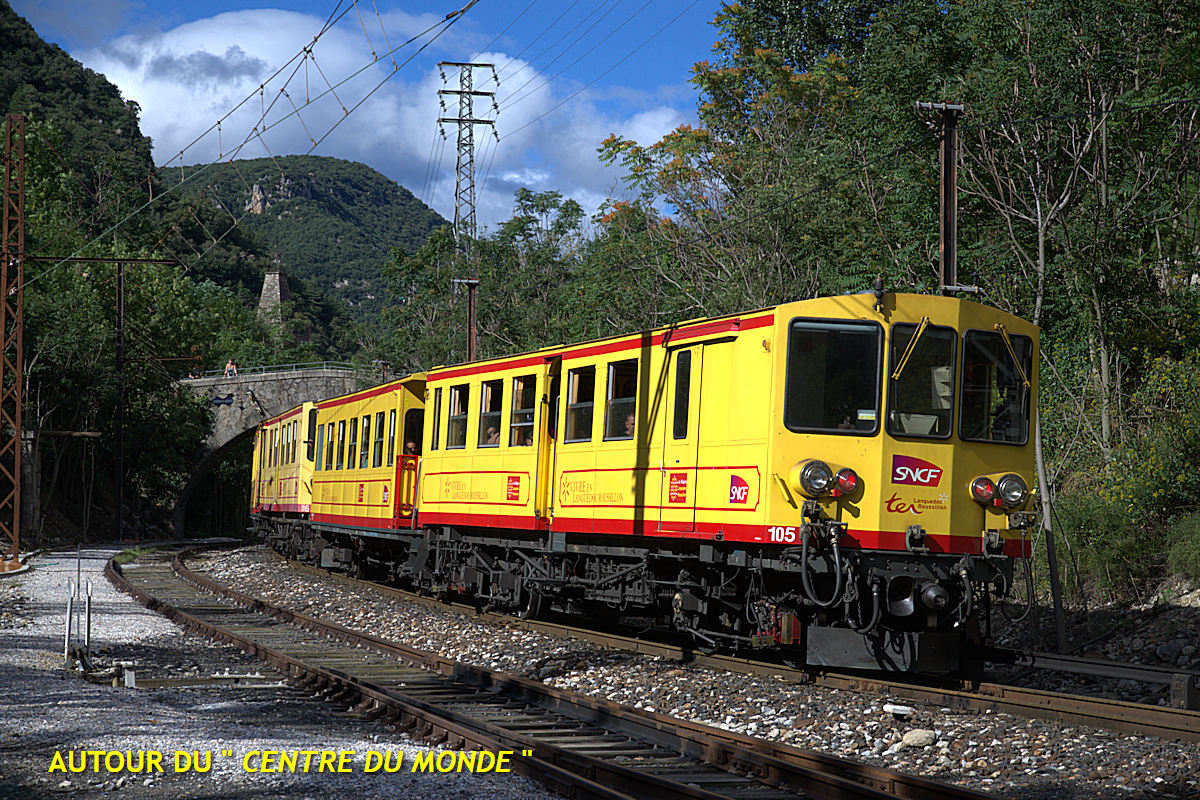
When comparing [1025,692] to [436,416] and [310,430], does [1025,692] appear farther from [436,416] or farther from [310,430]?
[310,430]

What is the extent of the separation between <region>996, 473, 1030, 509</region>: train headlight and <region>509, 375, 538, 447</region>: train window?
6.10 m

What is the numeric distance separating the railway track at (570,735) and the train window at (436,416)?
4385mm

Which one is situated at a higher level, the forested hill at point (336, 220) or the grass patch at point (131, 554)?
the forested hill at point (336, 220)

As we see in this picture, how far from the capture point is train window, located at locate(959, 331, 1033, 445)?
10.2 metres

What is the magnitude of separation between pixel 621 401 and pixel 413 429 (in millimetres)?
7095

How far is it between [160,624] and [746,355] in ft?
31.2

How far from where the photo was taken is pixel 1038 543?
52.4ft

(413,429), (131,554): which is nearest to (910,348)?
(413,429)

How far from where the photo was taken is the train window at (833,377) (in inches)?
391

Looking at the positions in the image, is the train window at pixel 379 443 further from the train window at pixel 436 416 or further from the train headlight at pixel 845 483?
the train headlight at pixel 845 483

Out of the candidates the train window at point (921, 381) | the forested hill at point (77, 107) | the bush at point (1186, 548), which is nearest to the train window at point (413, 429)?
the train window at point (921, 381)

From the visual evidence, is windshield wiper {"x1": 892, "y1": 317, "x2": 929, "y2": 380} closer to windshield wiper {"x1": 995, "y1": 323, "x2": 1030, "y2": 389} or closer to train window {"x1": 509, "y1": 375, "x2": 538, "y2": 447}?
windshield wiper {"x1": 995, "y1": 323, "x2": 1030, "y2": 389}

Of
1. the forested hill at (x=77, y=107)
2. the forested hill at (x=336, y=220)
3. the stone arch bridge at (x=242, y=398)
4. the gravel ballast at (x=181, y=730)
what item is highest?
the forested hill at (x=336, y=220)

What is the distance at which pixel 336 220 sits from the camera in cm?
18925
